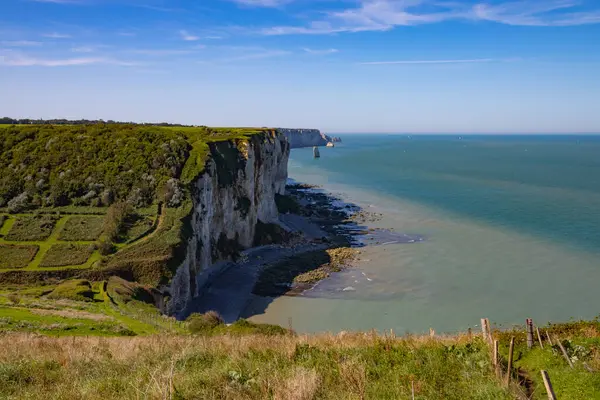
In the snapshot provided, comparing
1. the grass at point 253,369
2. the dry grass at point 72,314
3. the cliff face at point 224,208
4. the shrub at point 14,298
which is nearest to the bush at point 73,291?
the shrub at point 14,298

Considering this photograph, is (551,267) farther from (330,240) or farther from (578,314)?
(330,240)

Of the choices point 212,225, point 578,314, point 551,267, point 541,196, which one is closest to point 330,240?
point 212,225

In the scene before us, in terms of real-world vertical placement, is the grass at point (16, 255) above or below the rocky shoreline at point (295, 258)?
above

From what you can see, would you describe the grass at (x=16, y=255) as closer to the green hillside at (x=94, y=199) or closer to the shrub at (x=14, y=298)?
the green hillside at (x=94, y=199)

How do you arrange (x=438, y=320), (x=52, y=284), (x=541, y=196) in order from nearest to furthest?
(x=52, y=284), (x=438, y=320), (x=541, y=196)

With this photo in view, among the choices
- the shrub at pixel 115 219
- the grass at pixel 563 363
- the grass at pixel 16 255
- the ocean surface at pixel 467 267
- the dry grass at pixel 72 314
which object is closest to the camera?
the grass at pixel 563 363

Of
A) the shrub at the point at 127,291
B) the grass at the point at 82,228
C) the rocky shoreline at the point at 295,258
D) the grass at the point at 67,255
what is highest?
Answer: the grass at the point at 82,228

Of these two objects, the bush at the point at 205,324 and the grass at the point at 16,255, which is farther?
the grass at the point at 16,255
